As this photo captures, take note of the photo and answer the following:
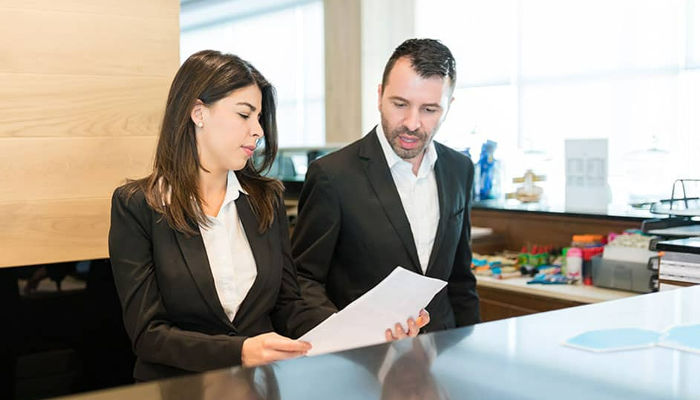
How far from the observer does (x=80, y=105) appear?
248 cm

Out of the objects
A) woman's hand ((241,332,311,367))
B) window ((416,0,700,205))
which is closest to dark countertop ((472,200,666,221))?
window ((416,0,700,205))

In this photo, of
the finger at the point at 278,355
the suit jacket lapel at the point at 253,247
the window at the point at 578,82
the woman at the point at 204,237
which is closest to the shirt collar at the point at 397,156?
the woman at the point at 204,237

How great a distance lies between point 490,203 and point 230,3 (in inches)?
253

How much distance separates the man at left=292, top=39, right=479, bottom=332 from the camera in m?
2.20

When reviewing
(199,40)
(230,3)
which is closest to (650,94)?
(230,3)

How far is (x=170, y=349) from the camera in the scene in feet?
5.96

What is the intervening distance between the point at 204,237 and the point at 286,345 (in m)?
0.46

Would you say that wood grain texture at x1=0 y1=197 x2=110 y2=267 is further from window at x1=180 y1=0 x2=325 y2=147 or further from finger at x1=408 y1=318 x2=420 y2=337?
window at x1=180 y1=0 x2=325 y2=147

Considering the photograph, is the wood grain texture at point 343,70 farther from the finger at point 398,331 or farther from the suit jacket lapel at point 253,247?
the finger at point 398,331

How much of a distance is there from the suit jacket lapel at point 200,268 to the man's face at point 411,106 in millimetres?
644

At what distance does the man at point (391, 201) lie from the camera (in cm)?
220

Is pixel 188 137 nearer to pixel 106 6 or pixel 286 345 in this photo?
pixel 286 345

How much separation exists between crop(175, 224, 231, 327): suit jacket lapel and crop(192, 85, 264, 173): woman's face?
217 millimetres

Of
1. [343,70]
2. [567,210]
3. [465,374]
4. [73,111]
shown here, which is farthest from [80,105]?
[343,70]
